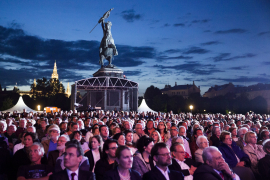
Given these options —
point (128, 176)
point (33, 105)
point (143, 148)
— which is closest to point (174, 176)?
point (128, 176)

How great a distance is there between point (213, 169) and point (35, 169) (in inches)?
113

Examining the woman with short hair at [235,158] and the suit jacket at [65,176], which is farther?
the woman with short hair at [235,158]

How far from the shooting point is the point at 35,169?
3.85m

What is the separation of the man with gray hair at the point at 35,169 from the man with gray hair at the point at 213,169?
2.43 metres

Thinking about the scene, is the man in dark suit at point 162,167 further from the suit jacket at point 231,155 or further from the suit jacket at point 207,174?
the suit jacket at point 231,155

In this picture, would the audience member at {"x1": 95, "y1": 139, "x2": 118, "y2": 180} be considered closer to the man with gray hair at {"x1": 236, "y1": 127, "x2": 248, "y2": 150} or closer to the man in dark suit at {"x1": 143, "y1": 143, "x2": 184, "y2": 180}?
the man in dark suit at {"x1": 143, "y1": 143, "x2": 184, "y2": 180}

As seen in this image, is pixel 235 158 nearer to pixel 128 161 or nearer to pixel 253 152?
pixel 253 152

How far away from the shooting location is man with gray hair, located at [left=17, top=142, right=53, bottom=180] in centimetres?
375

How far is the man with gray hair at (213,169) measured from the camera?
3334 mm

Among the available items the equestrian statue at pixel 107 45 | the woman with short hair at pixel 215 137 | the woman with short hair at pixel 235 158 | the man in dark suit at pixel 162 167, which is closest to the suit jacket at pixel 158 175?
the man in dark suit at pixel 162 167

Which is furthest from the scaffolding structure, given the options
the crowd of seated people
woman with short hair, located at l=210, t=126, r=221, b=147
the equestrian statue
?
the crowd of seated people

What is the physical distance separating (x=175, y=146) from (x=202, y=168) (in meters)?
0.93

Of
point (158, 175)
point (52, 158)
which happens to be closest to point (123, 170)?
point (158, 175)

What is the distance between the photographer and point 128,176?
3.32 meters
